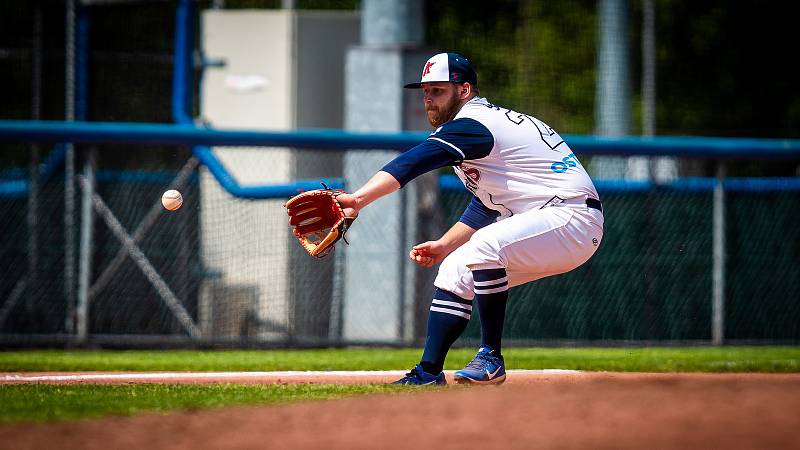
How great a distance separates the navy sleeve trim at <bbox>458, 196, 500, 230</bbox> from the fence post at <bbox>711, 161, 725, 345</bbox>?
439cm

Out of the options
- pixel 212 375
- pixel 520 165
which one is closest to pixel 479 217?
pixel 520 165

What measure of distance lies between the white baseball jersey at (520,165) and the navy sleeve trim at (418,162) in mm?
201

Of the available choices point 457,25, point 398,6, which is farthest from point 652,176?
point 457,25

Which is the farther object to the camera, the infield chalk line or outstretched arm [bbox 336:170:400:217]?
the infield chalk line

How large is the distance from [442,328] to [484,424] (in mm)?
1636

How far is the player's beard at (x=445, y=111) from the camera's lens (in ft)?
20.1

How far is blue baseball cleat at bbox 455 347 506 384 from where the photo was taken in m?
5.86

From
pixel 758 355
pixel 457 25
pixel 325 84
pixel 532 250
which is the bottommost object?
pixel 758 355

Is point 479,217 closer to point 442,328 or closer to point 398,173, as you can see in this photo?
point 442,328

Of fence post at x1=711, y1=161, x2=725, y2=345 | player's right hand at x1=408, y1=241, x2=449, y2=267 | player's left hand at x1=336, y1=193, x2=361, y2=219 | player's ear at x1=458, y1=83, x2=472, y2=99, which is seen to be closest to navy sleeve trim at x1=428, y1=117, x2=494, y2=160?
player's ear at x1=458, y1=83, x2=472, y2=99

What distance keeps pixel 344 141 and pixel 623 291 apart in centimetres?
266

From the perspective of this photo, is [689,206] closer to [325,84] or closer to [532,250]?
[325,84]

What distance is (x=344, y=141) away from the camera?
9703mm

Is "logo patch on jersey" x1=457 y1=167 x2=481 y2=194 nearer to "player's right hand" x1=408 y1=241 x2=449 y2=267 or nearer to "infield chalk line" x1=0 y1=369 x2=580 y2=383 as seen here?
"player's right hand" x1=408 y1=241 x2=449 y2=267
